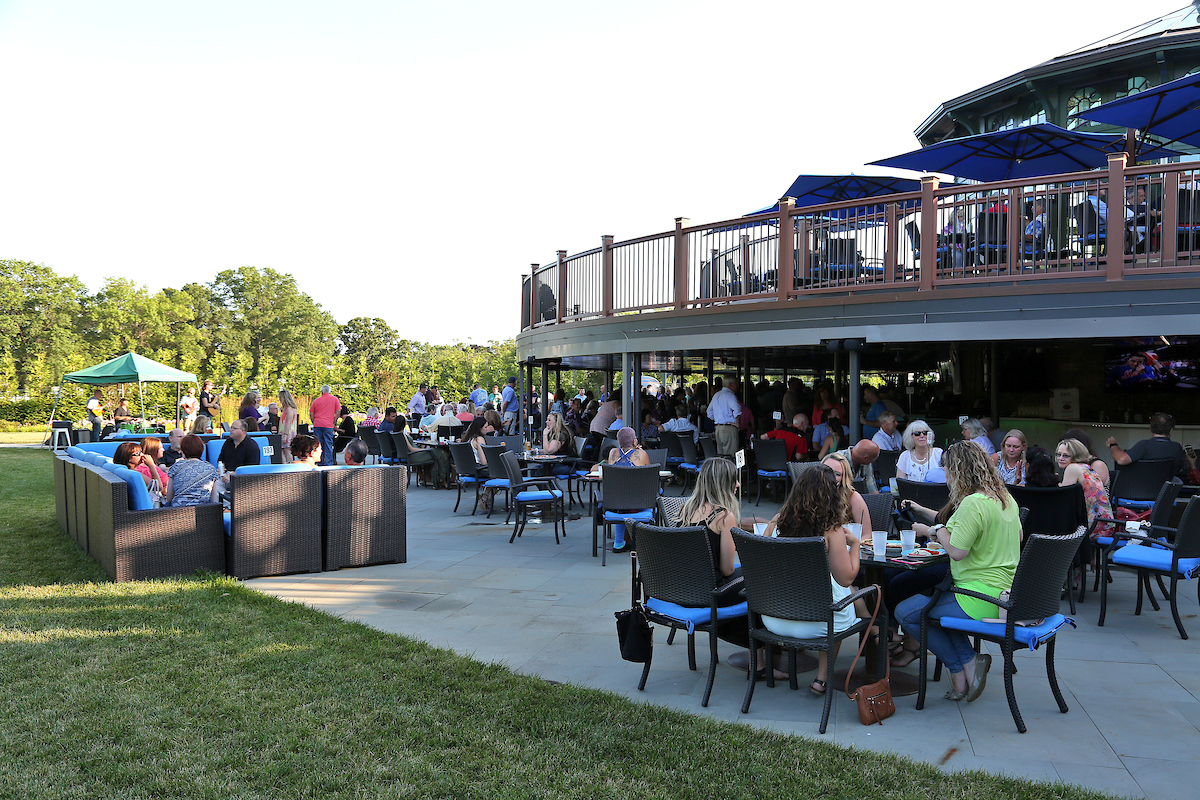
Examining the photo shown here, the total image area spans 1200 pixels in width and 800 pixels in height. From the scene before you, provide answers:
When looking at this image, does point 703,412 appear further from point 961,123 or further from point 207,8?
point 207,8

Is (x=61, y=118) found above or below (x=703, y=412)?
above

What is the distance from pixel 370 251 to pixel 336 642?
5742 centimetres

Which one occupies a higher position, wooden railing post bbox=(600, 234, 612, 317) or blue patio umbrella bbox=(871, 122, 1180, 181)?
blue patio umbrella bbox=(871, 122, 1180, 181)

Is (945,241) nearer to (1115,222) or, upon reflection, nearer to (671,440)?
(1115,222)

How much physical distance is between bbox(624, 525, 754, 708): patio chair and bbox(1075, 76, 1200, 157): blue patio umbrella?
23.7 ft

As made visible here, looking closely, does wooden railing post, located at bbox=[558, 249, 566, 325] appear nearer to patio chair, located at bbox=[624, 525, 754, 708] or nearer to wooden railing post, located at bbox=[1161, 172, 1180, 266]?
wooden railing post, located at bbox=[1161, 172, 1180, 266]

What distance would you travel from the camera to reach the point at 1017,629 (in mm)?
3805

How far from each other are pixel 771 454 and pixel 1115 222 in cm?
467

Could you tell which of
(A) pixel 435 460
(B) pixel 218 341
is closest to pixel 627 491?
(A) pixel 435 460

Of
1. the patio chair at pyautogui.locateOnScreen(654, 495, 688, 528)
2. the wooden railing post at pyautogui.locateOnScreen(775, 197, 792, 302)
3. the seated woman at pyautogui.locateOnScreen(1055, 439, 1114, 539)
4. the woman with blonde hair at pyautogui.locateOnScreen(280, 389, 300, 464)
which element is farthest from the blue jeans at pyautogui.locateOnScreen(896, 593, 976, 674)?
the woman with blonde hair at pyautogui.locateOnScreen(280, 389, 300, 464)

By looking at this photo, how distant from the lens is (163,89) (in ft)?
54.8

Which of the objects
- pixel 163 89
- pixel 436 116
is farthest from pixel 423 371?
pixel 163 89

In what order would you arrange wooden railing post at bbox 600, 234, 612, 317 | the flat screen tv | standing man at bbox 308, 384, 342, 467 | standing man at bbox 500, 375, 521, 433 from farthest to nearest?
standing man at bbox 500, 375, 521, 433 < standing man at bbox 308, 384, 342, 467 < wooden railing post at bbox 600, 234, 612, 317 < the flat screen tv

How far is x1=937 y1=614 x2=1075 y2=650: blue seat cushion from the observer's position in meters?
3.76
